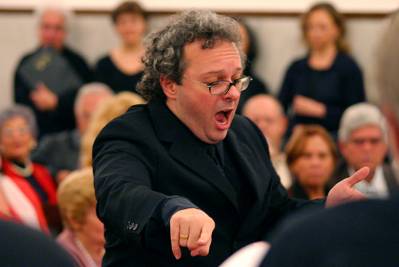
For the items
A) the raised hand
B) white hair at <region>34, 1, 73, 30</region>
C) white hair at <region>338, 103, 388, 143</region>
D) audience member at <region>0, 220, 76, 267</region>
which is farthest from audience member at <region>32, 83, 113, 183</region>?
audience member at <region>0, 220, 76, 267</region>

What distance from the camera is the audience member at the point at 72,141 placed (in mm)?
7652

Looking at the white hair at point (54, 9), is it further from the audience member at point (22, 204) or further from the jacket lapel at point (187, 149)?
the jacket lapel at point (187, 149)

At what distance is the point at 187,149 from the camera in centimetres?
357

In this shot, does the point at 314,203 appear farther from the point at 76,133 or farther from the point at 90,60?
the point at 90,60

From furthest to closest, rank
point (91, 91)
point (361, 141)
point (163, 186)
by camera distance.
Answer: point (91, 91)
point (361, 141)
point (163, 186)

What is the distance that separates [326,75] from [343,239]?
6082mm

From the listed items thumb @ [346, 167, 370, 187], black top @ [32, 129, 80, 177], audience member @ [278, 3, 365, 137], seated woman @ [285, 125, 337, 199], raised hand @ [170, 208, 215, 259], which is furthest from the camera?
audience member @ [278, 3, 365, 137]

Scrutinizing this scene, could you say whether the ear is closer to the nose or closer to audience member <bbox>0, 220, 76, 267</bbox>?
the nose

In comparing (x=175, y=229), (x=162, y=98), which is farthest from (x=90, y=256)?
(x=175, y=229)

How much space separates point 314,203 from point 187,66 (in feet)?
1.91

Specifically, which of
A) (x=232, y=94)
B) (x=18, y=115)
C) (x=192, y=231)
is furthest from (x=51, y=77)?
(x=192, y=231)

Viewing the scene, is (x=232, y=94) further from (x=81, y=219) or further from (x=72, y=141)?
(x=72, y=141)

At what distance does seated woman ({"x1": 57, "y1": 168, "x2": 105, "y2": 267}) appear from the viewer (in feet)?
16.8

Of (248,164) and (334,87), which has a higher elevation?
(248,164)
